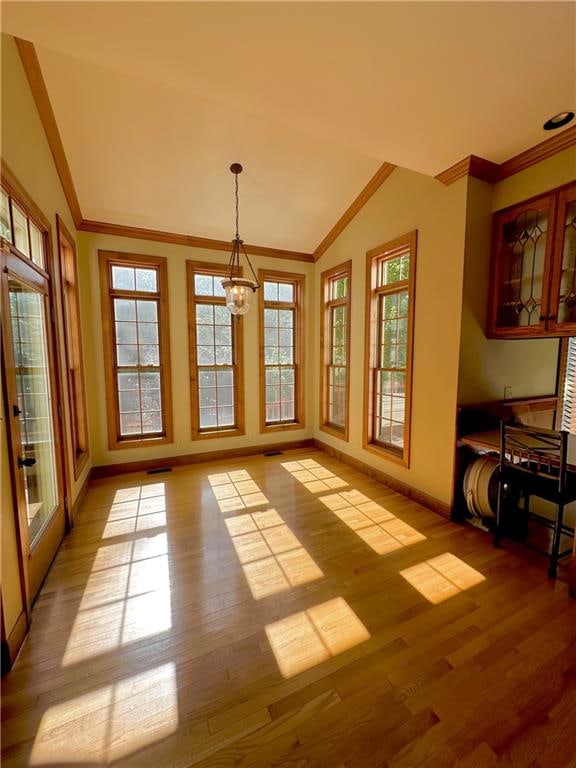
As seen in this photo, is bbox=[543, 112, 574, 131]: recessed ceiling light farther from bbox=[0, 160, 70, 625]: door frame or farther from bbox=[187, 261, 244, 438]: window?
bbox=[187, 261, 244, 438]: window

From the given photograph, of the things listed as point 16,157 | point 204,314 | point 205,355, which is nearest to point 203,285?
point 204,314

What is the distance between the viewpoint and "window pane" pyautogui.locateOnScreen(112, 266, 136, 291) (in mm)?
4027

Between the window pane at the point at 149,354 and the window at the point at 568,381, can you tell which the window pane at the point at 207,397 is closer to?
the window pane at the point at 149,354

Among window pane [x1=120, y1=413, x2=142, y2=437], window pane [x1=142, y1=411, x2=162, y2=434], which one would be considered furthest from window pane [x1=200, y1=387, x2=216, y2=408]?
window pane [x1=120, y1=413, x2=142, y2=437]

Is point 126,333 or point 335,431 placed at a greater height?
point 126,333

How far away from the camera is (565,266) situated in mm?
2400

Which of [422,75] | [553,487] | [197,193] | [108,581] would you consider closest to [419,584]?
[553,487]

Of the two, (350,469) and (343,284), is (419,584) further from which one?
(343,284)

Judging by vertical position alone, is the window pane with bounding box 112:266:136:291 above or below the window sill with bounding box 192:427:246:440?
above

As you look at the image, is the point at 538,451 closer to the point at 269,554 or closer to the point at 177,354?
the point at 269,554

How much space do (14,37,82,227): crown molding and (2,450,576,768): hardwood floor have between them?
322 centimetres

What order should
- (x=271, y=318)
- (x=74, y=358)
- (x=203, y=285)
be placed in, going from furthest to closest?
1. (x=271, y=318)
2. (x=203, y=285)
3. (x=74, y=358)

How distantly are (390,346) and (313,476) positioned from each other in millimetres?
1843

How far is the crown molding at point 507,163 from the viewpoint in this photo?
2334 mm
